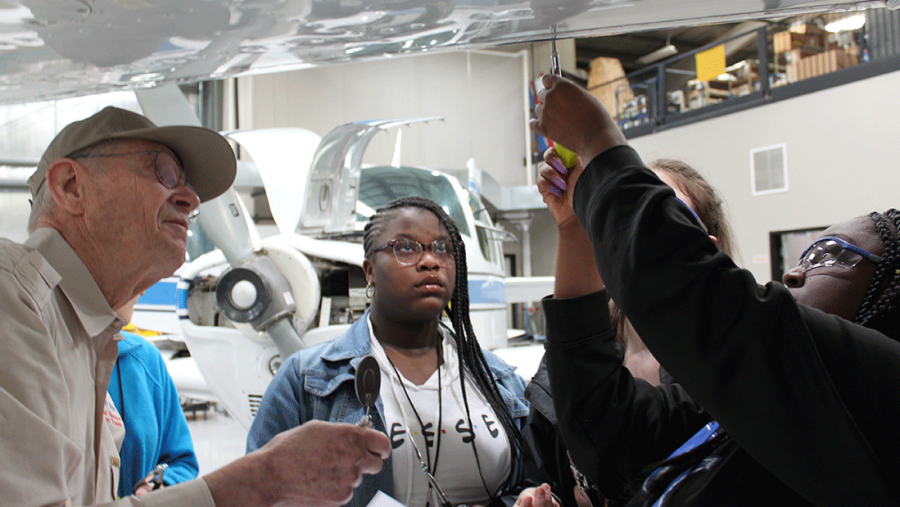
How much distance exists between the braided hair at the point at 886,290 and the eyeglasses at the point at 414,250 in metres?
1.34

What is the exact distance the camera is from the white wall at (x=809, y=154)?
8.13 meters

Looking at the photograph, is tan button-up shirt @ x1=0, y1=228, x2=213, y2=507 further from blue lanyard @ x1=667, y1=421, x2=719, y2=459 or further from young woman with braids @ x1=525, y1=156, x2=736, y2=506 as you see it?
young woman with braids @ x1=525, y1=156, x2=736, y2=506

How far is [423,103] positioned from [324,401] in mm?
13796

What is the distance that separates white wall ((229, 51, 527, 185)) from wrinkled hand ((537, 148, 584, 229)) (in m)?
13.1

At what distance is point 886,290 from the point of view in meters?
0.91

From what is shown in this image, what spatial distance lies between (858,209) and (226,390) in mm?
8492

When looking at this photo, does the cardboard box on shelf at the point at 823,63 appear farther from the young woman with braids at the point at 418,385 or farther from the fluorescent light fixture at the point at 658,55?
the young woman with braids at the point at 418,385

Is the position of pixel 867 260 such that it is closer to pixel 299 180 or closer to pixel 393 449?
pixel 393 449

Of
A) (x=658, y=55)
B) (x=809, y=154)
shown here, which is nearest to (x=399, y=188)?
(x=809, y=154)


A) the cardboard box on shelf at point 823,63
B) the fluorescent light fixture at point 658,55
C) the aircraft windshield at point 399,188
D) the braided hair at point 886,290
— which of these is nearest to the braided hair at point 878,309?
the braided hair at point 886,290

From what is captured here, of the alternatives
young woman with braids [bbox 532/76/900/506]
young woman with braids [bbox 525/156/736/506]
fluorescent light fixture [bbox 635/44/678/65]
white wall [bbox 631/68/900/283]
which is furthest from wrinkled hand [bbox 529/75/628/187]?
fluorescent light fixture [bbox 635/44/678/65]

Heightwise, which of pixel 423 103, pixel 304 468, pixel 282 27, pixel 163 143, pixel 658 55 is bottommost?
pixel 304 468

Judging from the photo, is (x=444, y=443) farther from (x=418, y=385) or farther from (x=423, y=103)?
(x=423, y=103)

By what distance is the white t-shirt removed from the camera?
5.68 feet
